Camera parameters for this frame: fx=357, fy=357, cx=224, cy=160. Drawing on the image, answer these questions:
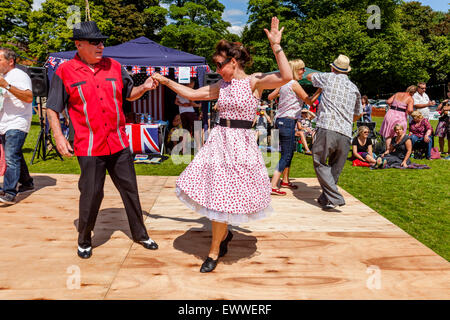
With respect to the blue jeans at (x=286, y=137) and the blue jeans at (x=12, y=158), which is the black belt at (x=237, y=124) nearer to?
the blue jeans at (x=286, y=137)

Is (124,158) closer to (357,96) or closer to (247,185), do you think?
(247,185)

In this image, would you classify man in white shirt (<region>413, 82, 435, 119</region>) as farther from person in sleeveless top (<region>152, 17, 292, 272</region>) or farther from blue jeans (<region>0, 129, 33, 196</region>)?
blue jeans (<region>0, 129, 33, 196</region>)

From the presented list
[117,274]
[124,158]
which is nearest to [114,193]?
[124,158]

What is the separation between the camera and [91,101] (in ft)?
10.4

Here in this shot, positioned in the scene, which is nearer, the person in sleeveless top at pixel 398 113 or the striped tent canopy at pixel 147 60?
the person in sleeveless top at pixel 398 113

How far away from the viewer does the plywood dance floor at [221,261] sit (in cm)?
279

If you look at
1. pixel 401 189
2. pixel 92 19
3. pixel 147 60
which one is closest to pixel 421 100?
pixel 401 189

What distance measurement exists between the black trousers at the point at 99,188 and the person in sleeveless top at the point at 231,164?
61cm

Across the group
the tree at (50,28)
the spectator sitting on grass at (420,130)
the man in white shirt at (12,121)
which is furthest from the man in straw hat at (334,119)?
the tree at (50,28)

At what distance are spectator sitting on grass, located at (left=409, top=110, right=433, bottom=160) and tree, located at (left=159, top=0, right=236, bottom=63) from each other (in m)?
25.2

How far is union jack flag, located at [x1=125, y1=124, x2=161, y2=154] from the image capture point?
9758 mm

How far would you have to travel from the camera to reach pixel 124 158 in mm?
3457

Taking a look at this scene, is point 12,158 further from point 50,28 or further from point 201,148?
point 50,28

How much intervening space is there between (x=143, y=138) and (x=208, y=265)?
7233 millimetres
